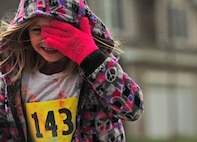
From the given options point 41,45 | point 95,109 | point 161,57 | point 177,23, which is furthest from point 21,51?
point 177,23

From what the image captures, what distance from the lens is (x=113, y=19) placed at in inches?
816

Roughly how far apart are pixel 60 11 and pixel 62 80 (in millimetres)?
290

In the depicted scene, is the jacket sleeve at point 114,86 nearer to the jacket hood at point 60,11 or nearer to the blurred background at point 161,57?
the jacket hood at point 60,11

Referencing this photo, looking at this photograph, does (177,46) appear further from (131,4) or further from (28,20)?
(28,20)

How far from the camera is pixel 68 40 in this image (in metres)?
2.32

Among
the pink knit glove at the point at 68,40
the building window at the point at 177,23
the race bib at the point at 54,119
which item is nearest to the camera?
the pink knit glove at the point at 68,40

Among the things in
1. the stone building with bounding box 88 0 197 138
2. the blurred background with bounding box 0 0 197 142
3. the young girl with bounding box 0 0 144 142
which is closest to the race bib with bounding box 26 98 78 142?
the young girl with bounding box 0 0 144 142

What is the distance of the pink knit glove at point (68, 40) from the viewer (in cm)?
231

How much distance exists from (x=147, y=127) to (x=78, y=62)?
19391 mm

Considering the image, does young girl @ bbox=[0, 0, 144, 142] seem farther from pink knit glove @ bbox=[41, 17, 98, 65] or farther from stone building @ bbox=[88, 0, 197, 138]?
stone building @ bbox=[88, 0, 197, 138]

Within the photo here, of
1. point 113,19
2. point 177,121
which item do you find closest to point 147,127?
point 177,121

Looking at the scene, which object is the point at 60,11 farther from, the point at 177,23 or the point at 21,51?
the point at 177,23

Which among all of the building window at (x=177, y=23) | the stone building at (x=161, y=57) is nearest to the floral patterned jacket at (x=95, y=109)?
the stone building at (x=161, y=57)

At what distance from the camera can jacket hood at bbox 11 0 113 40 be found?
7.67 ft
